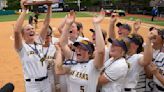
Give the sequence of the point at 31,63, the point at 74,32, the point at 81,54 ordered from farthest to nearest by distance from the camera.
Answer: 1. the point at 74,32
2. the point at 31,63
3. the point at 81,54

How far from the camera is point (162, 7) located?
5506cm

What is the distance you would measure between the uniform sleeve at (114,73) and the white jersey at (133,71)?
38cm

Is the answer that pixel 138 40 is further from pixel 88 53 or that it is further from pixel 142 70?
pixel 88 53

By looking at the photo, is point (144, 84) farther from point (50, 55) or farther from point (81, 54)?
point (50, 55)

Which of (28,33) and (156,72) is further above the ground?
(28,33)

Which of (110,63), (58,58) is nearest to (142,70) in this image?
(110,63)

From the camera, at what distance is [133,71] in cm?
554

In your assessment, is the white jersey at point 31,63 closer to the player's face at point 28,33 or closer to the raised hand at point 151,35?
the player's face at point 28,33

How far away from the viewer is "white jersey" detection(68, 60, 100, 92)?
5090 mm

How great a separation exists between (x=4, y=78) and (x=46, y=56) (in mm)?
6310

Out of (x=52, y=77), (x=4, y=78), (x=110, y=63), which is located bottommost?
(x=4, y=78)

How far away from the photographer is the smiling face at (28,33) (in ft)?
20.5

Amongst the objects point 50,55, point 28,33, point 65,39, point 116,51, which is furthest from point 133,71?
point 28,33

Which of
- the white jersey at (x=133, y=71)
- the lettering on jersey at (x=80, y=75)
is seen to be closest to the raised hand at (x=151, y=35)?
the white jersey at (x=133, y=71)
